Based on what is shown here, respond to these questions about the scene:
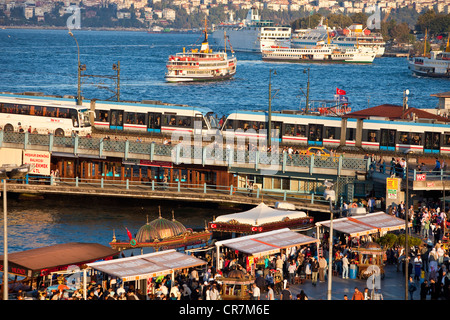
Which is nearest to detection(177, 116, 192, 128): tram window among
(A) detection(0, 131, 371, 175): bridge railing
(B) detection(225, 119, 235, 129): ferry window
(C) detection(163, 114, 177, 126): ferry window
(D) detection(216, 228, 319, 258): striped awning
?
(C) detection(163, 114, 177, 126): ferry window

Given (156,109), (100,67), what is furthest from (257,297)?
(100,67)

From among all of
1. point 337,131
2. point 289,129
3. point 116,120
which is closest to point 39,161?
point 116,120

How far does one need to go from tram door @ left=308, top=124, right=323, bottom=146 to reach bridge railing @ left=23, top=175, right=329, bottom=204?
19.2 ft

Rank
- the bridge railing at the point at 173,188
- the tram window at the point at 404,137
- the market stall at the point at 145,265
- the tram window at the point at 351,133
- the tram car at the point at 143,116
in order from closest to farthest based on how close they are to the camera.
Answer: the market stall at the point at 145,265 < the bridge railing at the point at 173,188 < the tram window at the point at 404,137 < the tram window at the point at 351,133 < the tram car at the point at 143,116

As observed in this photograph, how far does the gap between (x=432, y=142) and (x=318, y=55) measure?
154 m

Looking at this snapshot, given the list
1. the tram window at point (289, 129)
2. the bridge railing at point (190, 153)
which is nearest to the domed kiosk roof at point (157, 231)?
the bridge railing at point (190, 153)

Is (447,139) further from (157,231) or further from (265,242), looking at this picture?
(157,231)

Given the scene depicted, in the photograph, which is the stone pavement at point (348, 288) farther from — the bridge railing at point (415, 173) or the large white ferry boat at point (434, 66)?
the large white ferry boat at point (434, 66)

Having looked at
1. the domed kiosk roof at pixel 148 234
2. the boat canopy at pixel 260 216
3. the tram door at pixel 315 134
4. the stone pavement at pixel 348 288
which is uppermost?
the tram door at pixel 315 134

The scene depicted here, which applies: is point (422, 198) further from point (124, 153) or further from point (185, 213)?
point (124, 153)

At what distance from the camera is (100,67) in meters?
161

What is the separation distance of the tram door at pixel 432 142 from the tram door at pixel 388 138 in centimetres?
170

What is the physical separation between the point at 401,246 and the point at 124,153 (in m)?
17.7

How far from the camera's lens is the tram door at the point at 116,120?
48862mm
